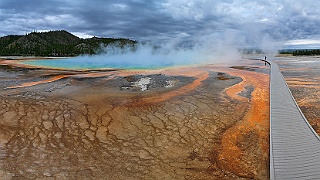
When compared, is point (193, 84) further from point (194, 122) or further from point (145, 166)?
point (145, 166)

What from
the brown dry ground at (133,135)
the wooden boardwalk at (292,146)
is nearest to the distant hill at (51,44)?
the brown dry ground at (133,135)

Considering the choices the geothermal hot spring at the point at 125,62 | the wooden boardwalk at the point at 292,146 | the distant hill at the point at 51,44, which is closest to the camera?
the wooden boardwalk at the point at 292,146

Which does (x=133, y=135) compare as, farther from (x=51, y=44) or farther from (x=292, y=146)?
(x=51, y=44)

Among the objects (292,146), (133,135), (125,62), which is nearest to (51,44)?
(125,62)

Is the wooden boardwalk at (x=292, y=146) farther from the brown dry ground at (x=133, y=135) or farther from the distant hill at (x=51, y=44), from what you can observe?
the distant hill at (x=51, y=44)

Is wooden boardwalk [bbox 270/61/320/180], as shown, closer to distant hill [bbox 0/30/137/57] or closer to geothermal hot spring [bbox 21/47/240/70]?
geothermal hot spring [bbox 21/47/240/70]

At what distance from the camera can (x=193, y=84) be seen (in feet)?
39.7

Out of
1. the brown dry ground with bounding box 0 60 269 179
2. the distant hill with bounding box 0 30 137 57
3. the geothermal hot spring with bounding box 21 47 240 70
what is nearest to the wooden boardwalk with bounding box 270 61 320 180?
the brown dry ground with bounding box 0 60 269 179

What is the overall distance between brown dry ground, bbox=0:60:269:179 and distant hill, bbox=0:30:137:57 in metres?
57.0

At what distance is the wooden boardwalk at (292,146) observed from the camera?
12.7ft

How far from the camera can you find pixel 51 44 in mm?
103625

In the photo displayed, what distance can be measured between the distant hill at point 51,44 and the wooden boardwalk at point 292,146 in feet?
200

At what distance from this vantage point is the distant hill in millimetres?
65250

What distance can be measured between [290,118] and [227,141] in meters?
1.63
